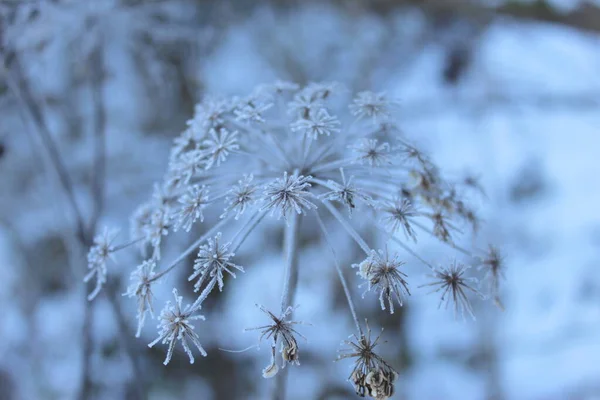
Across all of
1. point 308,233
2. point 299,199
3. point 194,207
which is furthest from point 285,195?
point 308,233

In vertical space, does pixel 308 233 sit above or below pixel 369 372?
above

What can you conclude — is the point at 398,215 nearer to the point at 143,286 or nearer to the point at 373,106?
the point at 373,106

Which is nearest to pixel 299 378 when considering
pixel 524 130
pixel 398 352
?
pixel 398 352

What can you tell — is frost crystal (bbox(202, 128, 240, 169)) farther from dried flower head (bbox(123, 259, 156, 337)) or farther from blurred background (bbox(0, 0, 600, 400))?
blurred background (bbox(0, 0, 600, 400))

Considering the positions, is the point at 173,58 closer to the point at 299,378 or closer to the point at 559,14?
the point at 559,14

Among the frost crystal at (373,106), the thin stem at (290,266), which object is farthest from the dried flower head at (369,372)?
the frost crystal at (373,106)

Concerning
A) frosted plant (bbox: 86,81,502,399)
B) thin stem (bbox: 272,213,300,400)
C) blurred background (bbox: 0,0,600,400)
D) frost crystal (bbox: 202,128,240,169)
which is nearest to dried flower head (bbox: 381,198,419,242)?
frosted plant (bbox: 86,81,502,399)
